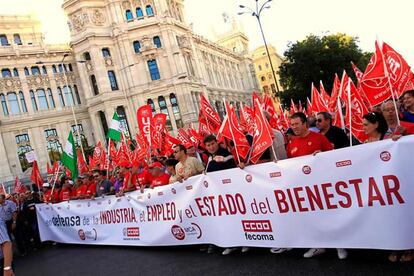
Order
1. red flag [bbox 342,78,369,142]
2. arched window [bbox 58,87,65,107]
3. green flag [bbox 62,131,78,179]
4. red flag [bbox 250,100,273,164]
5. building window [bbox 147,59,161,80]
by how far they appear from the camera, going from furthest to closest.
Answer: building window [bbox 147,59,161,80], arched window [bbox 58,87,65,107], green flag [bbox 62,131,78,179], red flag [bbox 342,78,369,142], red flag [bbox 250,100,273,164]

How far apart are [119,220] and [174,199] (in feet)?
6.46

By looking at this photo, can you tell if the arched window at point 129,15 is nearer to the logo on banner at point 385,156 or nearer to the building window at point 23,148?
the building window at point 23,148

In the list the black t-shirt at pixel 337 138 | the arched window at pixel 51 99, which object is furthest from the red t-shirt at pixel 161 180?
the arched window at pixel 51 99

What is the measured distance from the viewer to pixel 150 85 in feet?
181

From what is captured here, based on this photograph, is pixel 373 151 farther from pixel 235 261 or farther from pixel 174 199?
pixel 174 199

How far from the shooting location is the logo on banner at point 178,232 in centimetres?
713

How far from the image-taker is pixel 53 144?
5388 cm

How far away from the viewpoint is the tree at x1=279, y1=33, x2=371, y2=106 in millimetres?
37219

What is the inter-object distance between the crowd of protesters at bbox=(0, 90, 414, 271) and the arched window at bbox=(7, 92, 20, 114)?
4265 cm

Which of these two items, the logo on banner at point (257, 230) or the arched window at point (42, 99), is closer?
the logo on banner at point (257, 230)

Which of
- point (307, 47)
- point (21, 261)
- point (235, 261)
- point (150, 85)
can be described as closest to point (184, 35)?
point (150, 85)

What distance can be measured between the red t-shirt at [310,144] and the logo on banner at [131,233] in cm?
382

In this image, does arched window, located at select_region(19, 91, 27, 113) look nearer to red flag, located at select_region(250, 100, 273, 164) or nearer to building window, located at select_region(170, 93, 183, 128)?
building window, located at select_region(170, 93, 183, 128)

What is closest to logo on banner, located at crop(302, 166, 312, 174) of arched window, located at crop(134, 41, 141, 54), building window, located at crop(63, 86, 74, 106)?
arched window, located at crop(134, 41, 141, 54)
